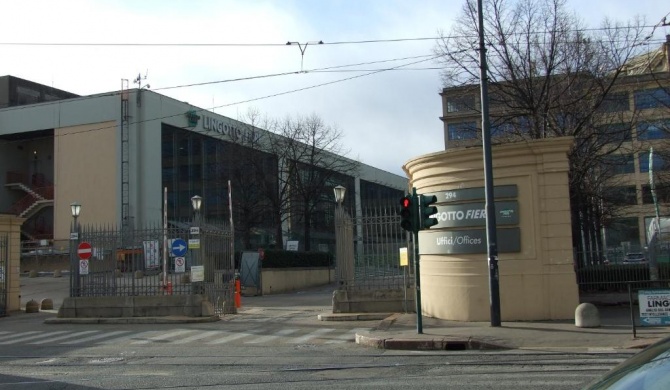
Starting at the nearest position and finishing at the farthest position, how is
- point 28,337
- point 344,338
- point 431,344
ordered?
point 431,344, point 344,338, point 28,337

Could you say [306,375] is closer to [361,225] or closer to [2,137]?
[361,225]

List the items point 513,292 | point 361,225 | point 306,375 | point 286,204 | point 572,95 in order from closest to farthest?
1. point 306,375
2. point 513,292
3. point 361,225
4. point 572,95
5. point 286,204

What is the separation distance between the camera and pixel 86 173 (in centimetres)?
5238

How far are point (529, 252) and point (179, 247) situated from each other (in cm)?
→ 1060

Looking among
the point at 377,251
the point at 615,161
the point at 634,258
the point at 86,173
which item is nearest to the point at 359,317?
the point at 377,251

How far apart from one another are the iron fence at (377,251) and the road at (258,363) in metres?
2.35

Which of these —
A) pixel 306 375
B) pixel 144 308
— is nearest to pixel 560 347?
pixel 306 375

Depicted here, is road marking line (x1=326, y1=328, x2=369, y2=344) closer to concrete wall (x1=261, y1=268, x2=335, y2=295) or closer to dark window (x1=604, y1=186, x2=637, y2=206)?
dark window (x1=604, y1=186, x2=637, y2=206)

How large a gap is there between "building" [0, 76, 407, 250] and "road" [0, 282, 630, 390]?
28685mm

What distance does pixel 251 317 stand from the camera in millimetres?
21609

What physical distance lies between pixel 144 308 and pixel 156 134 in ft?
111

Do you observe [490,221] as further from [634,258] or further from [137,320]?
[137,320]

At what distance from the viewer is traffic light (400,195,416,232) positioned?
14.7 m

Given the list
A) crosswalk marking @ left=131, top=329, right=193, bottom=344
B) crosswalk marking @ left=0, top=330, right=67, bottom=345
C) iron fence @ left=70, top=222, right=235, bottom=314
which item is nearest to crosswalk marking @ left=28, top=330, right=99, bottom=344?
crosswalk marking @ left=0, top=330, right=67, bottom=345
